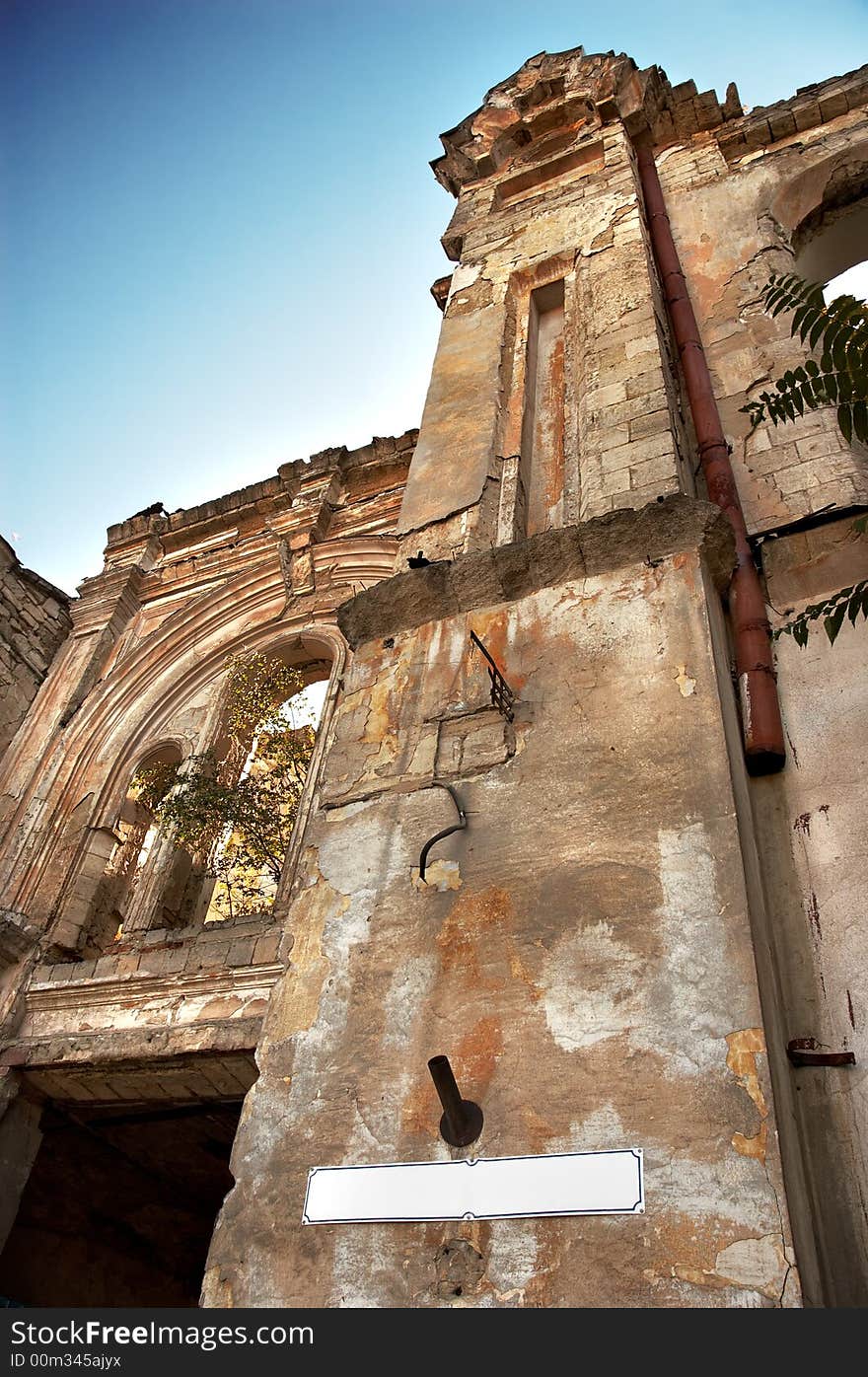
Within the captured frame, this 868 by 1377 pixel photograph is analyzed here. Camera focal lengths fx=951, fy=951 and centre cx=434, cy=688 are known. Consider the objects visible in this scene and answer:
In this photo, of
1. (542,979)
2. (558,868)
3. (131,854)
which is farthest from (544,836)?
(131,854)

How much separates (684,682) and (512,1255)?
233cm

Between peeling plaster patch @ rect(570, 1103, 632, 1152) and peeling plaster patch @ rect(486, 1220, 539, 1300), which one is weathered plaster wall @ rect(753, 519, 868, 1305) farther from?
peeling plaster patch @ rect(486, 1220, 539, 1300)

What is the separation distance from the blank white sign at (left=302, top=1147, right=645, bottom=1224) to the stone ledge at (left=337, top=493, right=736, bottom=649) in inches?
111

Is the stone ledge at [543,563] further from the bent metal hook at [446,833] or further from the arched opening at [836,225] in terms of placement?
the arched opening at [836,225]

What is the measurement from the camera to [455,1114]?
10.5 feet

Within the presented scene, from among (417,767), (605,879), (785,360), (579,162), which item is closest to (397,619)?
(417,767)

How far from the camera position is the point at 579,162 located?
945 cm

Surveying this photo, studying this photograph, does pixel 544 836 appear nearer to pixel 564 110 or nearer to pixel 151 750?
pixel 151 750

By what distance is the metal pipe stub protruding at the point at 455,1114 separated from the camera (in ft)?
10.3

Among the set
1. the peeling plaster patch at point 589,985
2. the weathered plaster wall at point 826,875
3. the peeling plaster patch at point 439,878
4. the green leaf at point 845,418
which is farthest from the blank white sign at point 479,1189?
the green leaf at point 845,418

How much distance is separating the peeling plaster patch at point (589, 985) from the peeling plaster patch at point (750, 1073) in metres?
0.37

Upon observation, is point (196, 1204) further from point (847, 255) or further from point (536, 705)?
point (847, 255)

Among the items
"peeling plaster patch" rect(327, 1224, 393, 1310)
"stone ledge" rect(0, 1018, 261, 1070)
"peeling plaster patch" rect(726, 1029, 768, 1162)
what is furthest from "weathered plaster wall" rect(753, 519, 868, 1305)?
"stone ledge" rect(0, 1018, 261, 1070)

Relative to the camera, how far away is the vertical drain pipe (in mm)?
4480
